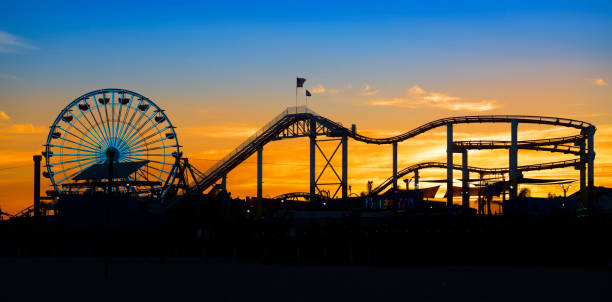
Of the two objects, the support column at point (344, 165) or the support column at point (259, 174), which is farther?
the support column at point (259, 174)

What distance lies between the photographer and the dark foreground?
90.2 ft

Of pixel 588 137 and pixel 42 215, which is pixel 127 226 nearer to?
pixel 42 215

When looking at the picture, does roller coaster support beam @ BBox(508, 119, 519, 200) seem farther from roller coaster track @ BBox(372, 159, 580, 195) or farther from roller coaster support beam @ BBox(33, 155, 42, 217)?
roller coaster support beam @ BBox(33, 155, 42, 217)

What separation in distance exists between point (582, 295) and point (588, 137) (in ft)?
107

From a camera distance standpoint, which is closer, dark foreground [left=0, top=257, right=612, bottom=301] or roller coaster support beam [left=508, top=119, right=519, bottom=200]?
dark foreground [left=0, top=257, right=612, bottom=301]

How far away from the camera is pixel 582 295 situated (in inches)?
1112

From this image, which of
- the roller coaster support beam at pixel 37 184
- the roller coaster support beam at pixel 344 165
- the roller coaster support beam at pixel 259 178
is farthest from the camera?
the roller coaster support beam at pixel 37 184

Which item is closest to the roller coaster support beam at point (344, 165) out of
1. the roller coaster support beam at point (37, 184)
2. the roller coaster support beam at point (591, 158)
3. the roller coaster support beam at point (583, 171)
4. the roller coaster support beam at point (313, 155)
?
the roller coaster support beam at point (313, 155)

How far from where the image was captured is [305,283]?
32.5 metres

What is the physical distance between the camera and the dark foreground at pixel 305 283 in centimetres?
2750

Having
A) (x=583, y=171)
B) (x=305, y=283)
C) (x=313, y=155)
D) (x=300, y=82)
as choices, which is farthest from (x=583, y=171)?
(x=305, y=283)

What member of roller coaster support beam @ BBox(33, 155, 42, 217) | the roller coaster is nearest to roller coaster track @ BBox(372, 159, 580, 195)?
the roller coaster

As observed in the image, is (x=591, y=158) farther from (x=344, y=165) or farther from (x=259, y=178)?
(x=259, y=178)

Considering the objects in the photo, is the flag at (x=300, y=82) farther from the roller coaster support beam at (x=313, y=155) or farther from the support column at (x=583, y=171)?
the support column at (x=583, y=171)
